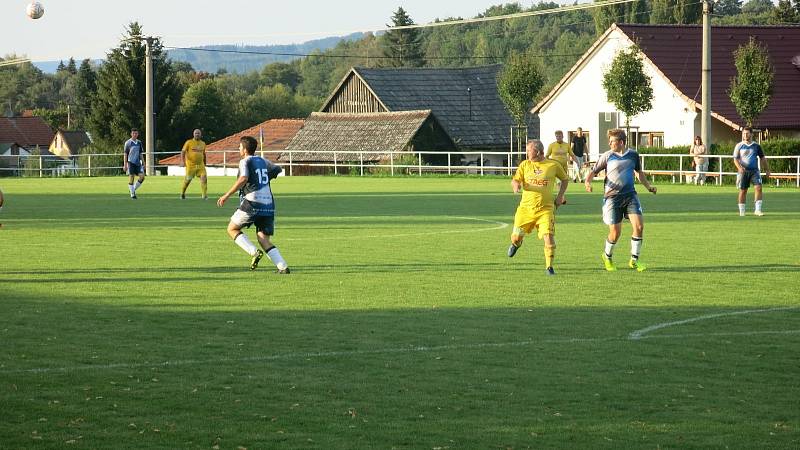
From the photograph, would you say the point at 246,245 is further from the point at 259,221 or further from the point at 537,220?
the point at 537,220

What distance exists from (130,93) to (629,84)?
43113 mm

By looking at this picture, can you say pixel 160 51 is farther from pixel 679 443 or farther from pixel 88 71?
pixel 679 443

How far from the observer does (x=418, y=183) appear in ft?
161

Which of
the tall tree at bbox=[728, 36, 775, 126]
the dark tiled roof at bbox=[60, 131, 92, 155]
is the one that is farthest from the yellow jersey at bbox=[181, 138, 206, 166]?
the dark tiled roof at bbox=[60, 131, 92, 155]

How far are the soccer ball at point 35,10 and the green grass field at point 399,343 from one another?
26.6 meters

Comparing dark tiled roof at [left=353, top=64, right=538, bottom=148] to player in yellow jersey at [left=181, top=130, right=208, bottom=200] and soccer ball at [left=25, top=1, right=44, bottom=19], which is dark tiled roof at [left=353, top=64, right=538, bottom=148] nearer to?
soccer ball at [left=25, top=1, right=44, bottom=19]

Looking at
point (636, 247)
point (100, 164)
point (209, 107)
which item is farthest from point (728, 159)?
point (209, 107)

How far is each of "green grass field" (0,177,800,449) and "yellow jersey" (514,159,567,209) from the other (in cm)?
98

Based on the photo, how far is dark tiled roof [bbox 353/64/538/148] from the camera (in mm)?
85875

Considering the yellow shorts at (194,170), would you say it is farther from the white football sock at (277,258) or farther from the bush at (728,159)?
the white football sock at (277,258)

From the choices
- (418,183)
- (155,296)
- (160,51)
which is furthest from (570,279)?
(160,51)

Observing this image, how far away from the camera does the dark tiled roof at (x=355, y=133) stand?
250 feet

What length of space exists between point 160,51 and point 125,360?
7691 cm

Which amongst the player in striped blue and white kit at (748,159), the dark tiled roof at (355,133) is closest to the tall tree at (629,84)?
the dark tiled roof at (355,133)
